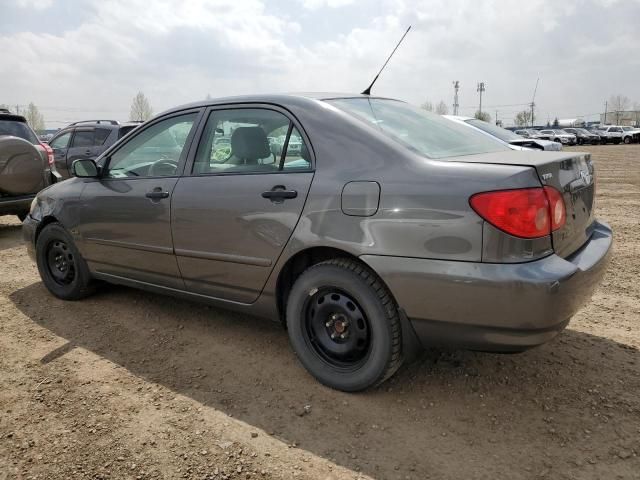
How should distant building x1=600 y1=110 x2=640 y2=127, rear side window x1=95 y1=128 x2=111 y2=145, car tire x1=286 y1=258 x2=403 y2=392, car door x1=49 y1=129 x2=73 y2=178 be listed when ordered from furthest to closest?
distant building x1=600 y1=110 x2=640 y2=127
car door x1=49 y1=129 x2=73 y2=178
rear side window x1=95 y1=128 x2=111 y2=145
car tire x1=286 y1=258 x2=403 y2=392

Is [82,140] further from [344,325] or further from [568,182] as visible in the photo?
[568,182]

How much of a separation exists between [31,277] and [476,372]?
436 centimetres

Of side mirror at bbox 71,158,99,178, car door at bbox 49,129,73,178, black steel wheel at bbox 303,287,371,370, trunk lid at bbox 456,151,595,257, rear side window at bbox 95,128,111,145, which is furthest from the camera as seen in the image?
car door at bbox 49,129,73,178

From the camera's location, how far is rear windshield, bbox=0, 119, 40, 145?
6934mm

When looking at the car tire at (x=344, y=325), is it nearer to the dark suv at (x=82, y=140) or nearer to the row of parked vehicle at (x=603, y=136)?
the dark suv at (x=82, y=140)

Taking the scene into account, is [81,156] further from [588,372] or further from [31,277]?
[588,372]

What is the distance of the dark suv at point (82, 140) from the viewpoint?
1055 centimetres

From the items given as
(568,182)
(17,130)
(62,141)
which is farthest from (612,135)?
(568,182)

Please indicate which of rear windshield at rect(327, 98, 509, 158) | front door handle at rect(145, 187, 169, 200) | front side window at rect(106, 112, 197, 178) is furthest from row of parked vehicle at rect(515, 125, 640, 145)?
front door handle at rect(145, 187, 169, 200)

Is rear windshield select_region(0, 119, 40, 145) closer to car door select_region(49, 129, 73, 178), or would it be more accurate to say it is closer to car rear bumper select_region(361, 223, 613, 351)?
car door select_region(49, 129, 73, 178)

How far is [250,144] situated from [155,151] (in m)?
0.94

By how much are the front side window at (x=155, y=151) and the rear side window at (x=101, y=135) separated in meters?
7.45

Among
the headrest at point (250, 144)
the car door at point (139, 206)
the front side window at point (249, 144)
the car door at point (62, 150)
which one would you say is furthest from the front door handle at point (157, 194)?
the car door at point (62, 150)

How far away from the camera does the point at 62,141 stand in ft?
36.6
